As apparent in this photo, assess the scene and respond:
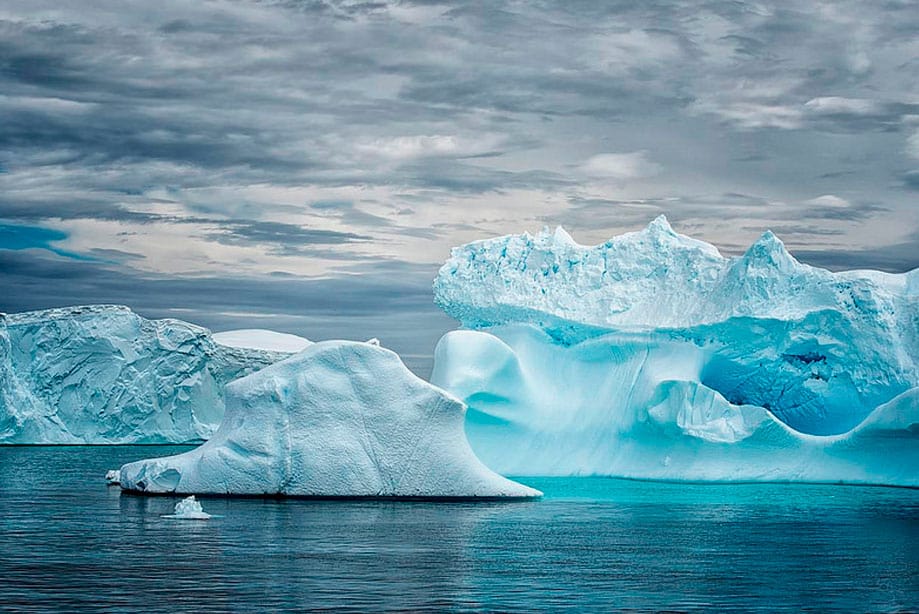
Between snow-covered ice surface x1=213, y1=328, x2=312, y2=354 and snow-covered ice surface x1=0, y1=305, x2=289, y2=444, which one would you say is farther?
snow-covered ice surface x1=213, y1=328, x2=312, y2=354

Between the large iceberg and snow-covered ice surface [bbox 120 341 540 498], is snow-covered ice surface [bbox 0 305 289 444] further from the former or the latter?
snow-covered ice surface [bbox 120 341 540 498]

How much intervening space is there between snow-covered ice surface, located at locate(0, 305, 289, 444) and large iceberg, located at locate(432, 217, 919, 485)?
22591 millimetres

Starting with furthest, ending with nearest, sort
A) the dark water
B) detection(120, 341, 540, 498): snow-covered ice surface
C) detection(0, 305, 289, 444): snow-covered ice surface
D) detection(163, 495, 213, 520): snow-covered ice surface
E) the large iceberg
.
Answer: detection(0, 305, 289, 444): snow-covered ice surface → the large iceberg → detection(120, 341, 540, 498): snow-covered ice surface → detection(163, 495, 213, 520): snow-covered ice surface → the dark water

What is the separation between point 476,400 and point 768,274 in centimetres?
742

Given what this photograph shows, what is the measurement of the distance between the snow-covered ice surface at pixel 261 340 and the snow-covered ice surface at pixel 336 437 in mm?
47882

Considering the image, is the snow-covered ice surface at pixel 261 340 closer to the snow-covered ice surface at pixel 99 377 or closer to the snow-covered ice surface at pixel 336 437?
the snow-covered ice surface at pixel 99 377

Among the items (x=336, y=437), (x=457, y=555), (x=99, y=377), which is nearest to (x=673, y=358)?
(x=336, y=437)

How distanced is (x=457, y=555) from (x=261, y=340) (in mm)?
60132

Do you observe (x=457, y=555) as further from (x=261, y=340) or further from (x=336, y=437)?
(x=261, y=340)

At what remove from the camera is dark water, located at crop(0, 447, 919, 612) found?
34.0ft

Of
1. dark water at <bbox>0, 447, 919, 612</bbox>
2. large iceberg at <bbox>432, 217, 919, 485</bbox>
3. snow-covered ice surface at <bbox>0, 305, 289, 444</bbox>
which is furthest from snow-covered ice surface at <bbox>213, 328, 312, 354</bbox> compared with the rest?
dark water at <bbox>0, 447, 919, 612</bbox>

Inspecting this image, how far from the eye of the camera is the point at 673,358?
29391 millimetres

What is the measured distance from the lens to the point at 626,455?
29.4 meters

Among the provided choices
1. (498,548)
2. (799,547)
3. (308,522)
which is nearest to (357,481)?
(308,522)
